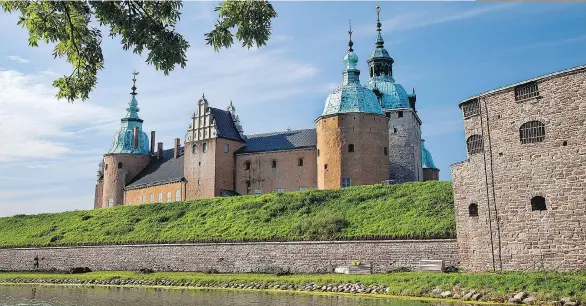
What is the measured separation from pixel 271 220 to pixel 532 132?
55.7ft

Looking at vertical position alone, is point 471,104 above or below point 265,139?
below

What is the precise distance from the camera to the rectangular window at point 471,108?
2333 centimetres

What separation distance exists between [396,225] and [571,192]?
372 inches

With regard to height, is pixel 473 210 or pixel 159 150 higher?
pixel 159 150

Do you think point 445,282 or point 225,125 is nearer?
point 445,282

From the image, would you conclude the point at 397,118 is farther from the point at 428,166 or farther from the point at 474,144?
the point at 474,144

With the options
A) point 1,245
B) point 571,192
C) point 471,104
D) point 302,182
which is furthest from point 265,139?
point 571,192

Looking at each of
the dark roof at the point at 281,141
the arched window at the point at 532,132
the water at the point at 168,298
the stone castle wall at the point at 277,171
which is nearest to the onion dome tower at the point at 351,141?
the stone castle wall at the point at 277,171

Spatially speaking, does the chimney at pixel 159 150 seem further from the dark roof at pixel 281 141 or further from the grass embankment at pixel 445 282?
the grass embankment at pixel 445 282

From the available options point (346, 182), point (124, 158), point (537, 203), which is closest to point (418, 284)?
point (537, 203)

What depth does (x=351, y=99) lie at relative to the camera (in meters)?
43.9

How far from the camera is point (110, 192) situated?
57.4 meters

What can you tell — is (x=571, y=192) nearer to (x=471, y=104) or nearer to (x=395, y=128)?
(x=471, y=104)

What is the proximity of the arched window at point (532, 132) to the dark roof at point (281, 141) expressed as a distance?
27.3 meters
